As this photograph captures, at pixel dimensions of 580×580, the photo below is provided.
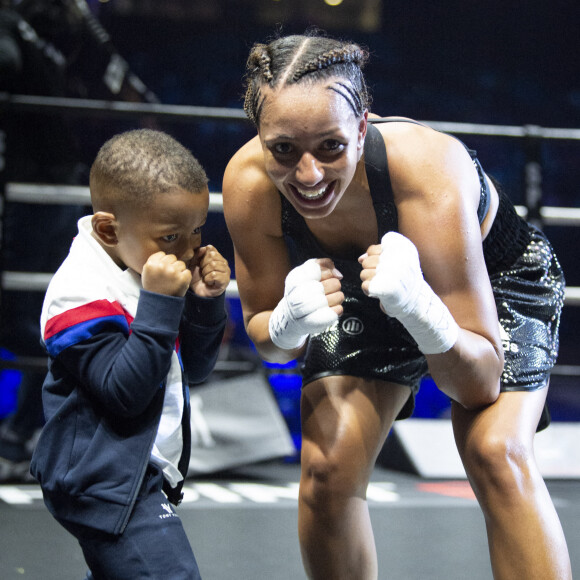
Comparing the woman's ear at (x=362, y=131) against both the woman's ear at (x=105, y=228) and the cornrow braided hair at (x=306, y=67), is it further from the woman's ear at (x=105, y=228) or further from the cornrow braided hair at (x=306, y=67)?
the woman's ear at (x=105, y=228)

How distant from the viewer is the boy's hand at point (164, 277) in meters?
0.92

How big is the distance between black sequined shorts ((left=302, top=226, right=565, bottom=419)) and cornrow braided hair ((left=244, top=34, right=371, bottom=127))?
0.33 metres

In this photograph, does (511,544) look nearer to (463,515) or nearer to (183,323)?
(183,323)

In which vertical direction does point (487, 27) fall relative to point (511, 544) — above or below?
above

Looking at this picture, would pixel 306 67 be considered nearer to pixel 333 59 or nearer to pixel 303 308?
pixel 333 59

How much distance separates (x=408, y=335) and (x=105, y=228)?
49 cm

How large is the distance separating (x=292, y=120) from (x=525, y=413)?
1.67ft

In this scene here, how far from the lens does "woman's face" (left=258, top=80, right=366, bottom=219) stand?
0.98 m

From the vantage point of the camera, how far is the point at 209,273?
1038 mm

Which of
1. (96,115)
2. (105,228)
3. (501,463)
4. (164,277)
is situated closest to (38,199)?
(96,115)

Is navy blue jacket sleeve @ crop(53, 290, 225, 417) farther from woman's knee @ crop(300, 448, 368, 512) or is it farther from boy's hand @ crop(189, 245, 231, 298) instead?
woman's knee @ crop(300, 448, 368, 512)

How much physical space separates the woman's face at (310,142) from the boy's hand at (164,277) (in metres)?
0.19

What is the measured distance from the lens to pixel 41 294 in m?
2.51

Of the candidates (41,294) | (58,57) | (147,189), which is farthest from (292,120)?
Answer: (58,57)
